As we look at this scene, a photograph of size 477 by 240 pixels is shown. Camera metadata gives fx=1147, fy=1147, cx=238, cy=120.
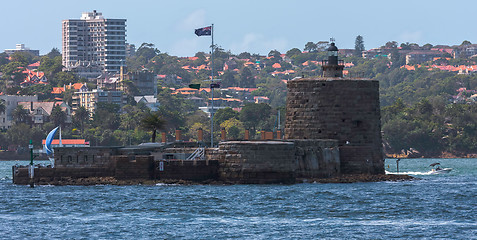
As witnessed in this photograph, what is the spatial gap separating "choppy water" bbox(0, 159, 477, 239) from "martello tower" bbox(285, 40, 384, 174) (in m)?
4.22

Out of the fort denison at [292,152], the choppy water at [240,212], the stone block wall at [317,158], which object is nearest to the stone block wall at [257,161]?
the fort denison at [292,152]

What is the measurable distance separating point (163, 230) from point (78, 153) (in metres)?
21.5

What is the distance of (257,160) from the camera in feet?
230

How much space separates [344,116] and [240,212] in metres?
22.3

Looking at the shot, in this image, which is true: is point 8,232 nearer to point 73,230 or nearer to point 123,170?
point 73,230

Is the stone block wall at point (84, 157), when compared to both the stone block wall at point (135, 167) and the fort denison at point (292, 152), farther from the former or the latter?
the stone block wall at point (135, 167)

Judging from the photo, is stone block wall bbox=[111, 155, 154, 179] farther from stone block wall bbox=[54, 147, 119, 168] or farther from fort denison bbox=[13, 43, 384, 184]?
stone block wall bbox=[54, 147, 119, 168]

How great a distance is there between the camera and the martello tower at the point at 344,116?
7981 cm

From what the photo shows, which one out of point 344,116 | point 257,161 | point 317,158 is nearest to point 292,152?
point 257,161

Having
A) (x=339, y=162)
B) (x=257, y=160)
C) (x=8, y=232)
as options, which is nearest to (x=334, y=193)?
(x=257, y=160)

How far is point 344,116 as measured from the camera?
3147 inches

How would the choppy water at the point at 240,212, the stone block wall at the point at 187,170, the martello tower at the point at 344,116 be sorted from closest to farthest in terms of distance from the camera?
the choppy water at the point at 240,212, the stone block wall at the point at 187,170, the martello tower at the point at 344,116

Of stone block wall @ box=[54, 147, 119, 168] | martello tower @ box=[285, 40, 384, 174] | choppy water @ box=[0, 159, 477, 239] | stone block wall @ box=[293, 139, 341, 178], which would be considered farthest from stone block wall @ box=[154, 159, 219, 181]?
martello tower @ box=[285, 40, 384, 174]

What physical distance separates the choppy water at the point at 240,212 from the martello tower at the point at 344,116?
422 centimetres
